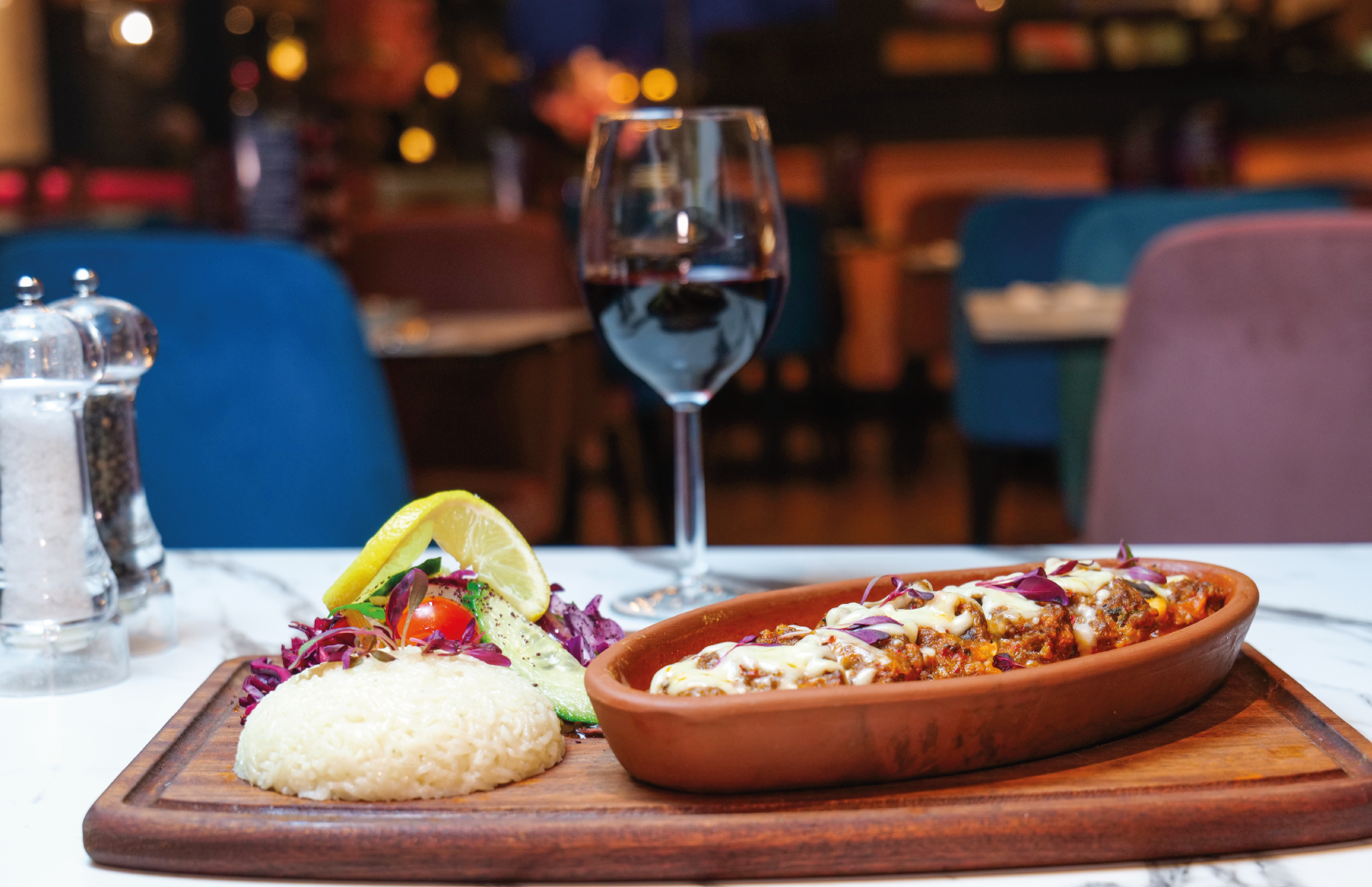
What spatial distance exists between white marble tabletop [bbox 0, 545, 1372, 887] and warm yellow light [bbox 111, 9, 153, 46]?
6527mm

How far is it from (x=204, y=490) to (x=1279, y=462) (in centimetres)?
129

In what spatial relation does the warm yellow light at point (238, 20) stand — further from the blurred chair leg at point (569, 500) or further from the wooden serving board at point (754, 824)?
the wooden serving board at point (754, 824)

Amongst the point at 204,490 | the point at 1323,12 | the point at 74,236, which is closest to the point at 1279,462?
the point at 204,490

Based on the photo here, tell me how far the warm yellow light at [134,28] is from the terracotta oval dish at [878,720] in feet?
23.4

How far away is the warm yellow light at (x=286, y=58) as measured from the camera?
23.2ft

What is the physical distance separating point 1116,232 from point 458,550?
224cm

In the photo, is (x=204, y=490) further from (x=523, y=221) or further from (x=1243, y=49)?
(x=1243, y=49)

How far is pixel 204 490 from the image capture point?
170 cm

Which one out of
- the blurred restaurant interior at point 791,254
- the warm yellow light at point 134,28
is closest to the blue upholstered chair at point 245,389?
the blurred restaurant interior at point 791,254

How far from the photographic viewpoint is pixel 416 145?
8.36m

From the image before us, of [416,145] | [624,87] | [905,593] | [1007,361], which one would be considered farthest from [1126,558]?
[416,145]

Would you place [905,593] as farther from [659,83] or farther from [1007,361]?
[659,83]

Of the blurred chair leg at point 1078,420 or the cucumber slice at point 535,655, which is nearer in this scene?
the cucumber slice at point 535,655

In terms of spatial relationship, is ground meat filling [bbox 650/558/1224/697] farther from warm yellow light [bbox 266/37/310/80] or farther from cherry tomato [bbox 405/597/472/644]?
warm yellow light [bbox 266/37/310/80]
